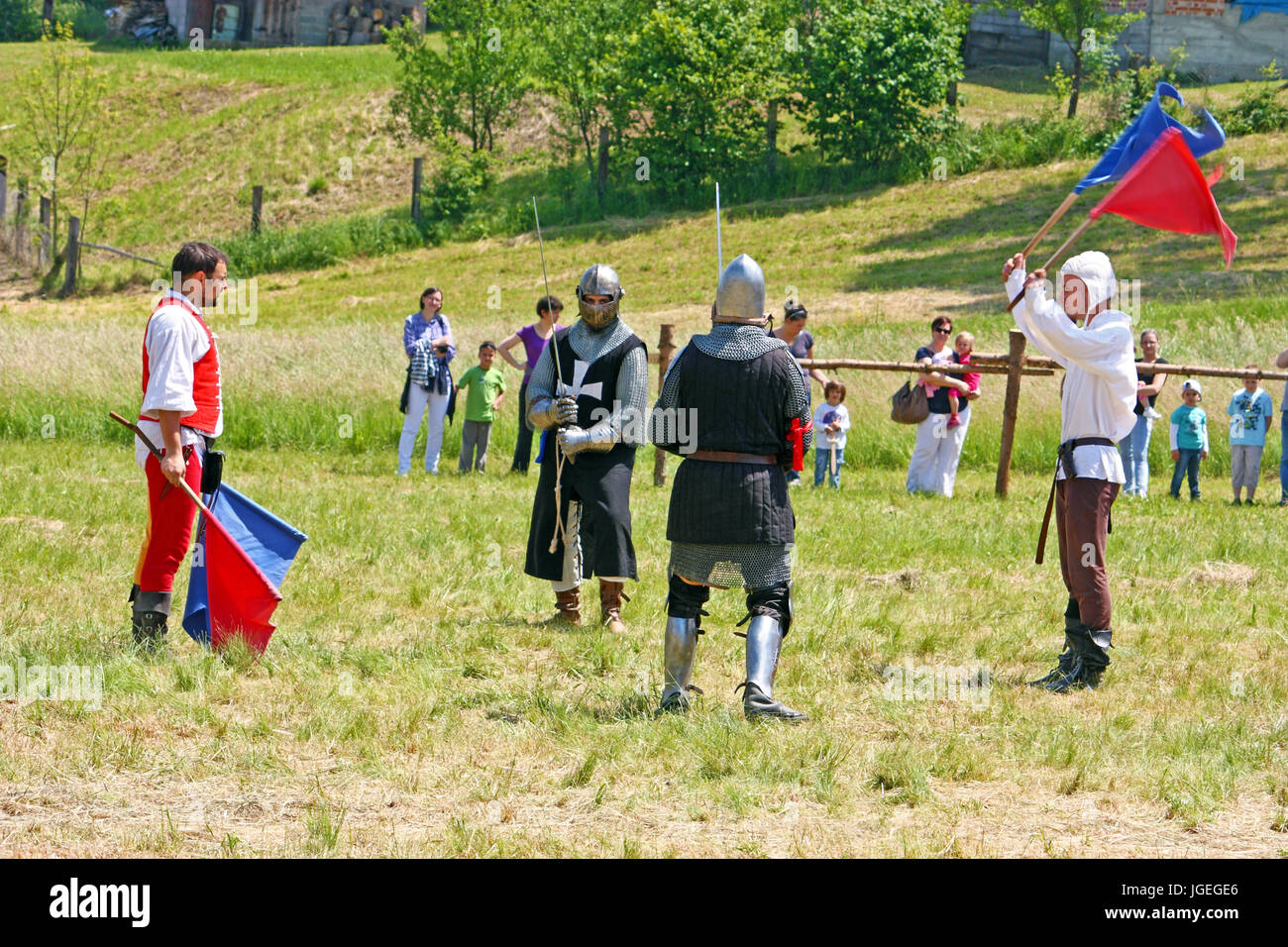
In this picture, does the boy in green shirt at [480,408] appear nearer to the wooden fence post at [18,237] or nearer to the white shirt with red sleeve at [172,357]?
the white shirt with red sleeve at [172,357]

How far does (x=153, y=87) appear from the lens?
49.3 metres

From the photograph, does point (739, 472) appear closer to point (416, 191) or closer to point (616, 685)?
point (616, 685)

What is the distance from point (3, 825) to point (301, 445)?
12.0 meters

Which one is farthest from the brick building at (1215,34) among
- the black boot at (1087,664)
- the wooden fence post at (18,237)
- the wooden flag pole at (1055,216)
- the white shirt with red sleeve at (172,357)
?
the white shirt with red sleeve at (172,357)

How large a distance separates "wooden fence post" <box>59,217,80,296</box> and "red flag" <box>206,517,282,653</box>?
102ft

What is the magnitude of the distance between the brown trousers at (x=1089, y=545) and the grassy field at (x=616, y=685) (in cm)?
40

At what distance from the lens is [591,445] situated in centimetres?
734

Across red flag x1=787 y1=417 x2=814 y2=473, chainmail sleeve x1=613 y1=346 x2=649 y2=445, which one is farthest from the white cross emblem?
red flag x1=787 y1=417 x2=814 y2=473

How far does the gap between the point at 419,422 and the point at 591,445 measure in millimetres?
7230

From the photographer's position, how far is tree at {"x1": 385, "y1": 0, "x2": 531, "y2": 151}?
3947cm

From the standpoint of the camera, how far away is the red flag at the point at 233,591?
632cm

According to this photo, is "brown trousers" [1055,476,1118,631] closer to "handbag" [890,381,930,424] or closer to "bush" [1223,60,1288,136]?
"handbag" [890,381,930,424]

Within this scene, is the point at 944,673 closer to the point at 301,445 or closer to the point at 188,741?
the point at 188,741

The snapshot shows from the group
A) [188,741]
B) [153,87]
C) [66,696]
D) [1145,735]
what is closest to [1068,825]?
[1145,735]
